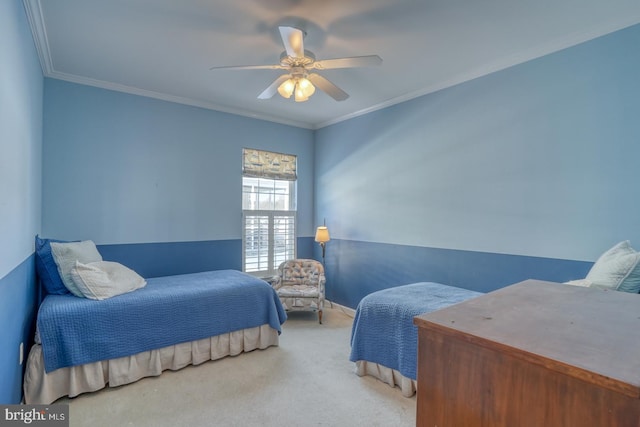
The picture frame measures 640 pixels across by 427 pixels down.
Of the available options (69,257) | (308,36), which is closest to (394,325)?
(308,36)

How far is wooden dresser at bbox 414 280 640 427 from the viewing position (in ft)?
2.18

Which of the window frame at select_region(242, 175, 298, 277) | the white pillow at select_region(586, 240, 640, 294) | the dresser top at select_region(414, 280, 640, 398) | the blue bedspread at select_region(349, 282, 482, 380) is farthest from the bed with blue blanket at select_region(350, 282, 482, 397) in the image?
the window frame at select_region(242, 175, 298, 277)

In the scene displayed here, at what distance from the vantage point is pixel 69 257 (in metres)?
2.84

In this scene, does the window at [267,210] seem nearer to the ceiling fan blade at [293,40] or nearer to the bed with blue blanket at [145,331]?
the bed with blue blanket at [145,331]

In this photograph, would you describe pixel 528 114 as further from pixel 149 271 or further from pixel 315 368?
pixel 149 271

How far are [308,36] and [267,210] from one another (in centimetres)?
268

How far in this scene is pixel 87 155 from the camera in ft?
11.2

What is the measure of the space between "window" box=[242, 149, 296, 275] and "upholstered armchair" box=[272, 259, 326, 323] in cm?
36

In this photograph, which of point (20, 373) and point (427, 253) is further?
point (427, 253)

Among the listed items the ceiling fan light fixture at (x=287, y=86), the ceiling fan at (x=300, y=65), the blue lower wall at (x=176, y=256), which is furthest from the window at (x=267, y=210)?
the ceiling fan light fixture at (x=287, y=86)

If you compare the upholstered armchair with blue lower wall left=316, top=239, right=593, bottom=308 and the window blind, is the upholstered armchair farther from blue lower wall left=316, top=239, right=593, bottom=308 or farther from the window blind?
the window blind

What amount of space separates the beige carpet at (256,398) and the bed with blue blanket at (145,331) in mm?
121

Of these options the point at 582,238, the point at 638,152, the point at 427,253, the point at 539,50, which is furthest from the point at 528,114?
the point at 427,253

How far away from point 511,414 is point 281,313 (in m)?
2.93
